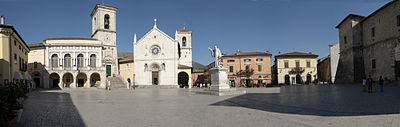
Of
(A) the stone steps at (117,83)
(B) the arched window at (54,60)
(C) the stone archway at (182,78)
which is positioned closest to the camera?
(A) the stone steps at (117,83)

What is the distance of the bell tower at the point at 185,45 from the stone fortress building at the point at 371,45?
109 feet

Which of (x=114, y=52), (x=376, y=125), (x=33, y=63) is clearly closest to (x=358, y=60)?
(x=376, y=125)

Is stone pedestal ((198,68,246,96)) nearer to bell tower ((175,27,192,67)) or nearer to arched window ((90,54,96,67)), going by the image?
arched window ((90,54,96,67))

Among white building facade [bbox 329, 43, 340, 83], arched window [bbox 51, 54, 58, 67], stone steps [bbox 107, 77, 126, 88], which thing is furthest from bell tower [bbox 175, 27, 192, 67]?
white building facade [bbox 329, 43, 340, 83]

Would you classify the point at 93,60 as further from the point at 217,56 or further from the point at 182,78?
the point at 217,56

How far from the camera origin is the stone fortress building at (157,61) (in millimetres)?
42281

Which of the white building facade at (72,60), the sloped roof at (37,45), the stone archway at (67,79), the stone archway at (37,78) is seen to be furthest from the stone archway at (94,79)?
the sloped roof at (37,45)

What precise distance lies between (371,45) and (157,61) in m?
31.4

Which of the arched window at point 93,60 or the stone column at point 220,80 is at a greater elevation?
the arched window at point 93,60

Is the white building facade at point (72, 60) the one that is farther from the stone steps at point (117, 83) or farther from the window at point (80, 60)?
the stone steps at point (117, 83)

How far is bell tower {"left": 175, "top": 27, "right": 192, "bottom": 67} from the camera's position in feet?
197

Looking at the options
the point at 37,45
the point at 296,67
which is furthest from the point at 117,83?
the point at 296,67

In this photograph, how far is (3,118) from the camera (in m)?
4.77

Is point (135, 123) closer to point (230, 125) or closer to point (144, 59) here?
point (230, 125)
